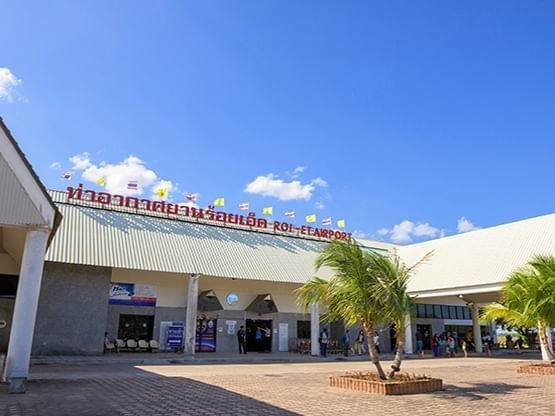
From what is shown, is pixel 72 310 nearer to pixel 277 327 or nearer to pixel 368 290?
pixel 277 327

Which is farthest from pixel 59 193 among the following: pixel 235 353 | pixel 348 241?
pixel 348 241

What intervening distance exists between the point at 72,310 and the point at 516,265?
2165 cm

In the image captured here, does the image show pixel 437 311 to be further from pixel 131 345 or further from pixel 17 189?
pixel 17 189

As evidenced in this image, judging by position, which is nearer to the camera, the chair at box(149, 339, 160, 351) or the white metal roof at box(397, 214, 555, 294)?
the chair at box(149, 339, 160, 351)

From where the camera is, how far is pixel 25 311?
10656 mm

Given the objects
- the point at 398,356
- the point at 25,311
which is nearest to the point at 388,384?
the point at 398,356

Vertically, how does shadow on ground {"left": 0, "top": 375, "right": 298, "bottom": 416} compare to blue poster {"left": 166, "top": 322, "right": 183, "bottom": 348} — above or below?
below

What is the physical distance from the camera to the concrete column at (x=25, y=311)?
1023 cm

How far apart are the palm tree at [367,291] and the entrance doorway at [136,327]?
51.1ft

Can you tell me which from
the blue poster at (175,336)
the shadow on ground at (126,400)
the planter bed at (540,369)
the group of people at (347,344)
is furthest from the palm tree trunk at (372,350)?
the blue poster at (175,336)

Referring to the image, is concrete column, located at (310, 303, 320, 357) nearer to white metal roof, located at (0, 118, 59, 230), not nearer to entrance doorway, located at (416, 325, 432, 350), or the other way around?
entrance doorway, located at (416, 325, 432, 350)

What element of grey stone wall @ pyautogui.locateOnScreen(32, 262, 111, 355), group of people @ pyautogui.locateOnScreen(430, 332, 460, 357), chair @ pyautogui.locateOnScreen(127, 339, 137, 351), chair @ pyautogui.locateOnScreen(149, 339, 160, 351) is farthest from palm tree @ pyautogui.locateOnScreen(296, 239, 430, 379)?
group of people @ pyautogui.locateOnScreen(430, 332, 460, 357)

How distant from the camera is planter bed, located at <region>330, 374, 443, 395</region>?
33.7ft

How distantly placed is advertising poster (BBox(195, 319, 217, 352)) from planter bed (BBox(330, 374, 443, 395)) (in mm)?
15426
